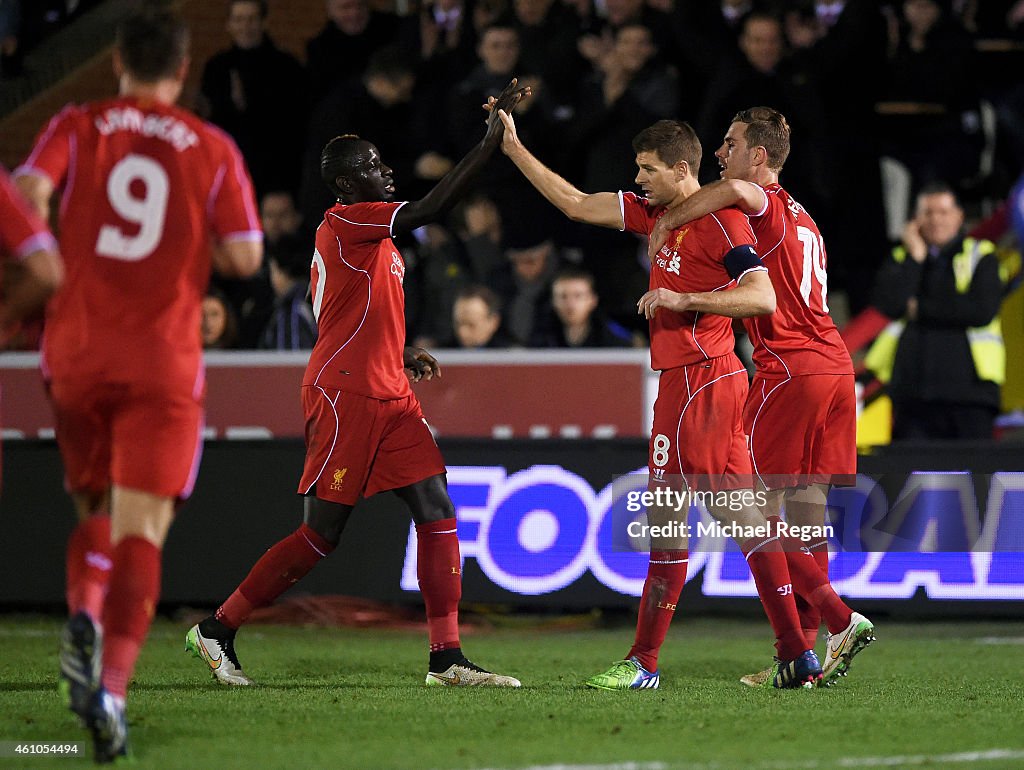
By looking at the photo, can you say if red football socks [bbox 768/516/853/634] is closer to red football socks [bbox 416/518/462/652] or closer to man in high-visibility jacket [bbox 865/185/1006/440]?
red football socks [bbox 416/518/462/652]

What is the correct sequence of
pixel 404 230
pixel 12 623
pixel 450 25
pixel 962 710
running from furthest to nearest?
pixel 450 25 < pixel 12 623 < pixel 404 230 < pixel 962 710

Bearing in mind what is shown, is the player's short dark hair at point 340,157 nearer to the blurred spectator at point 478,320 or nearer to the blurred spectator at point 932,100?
the blurred spectator at point 478,320

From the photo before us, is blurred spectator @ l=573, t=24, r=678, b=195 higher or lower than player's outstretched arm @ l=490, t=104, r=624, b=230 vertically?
higher

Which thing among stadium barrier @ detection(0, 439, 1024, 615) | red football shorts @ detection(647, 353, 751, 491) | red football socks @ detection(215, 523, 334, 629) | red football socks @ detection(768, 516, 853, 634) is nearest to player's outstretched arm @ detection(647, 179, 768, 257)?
red football shorts @ detection(647, 353, 751, 491)

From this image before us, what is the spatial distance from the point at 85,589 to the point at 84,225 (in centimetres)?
120

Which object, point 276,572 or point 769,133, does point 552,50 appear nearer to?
point 769,133

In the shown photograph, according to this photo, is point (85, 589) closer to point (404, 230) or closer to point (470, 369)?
point (404, 230)

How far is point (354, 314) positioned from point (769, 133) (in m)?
2.06

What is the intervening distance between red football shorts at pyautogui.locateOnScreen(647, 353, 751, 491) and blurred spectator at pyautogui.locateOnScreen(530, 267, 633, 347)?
4018mm

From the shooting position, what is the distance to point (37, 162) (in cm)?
497

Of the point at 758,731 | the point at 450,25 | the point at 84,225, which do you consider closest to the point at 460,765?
the point at 758,731

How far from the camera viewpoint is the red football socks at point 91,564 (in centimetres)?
524

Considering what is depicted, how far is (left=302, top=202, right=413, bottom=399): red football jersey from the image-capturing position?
23.3 feet

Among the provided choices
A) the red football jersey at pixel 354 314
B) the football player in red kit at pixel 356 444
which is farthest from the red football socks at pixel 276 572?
the red football jersey at pixel 354 314
